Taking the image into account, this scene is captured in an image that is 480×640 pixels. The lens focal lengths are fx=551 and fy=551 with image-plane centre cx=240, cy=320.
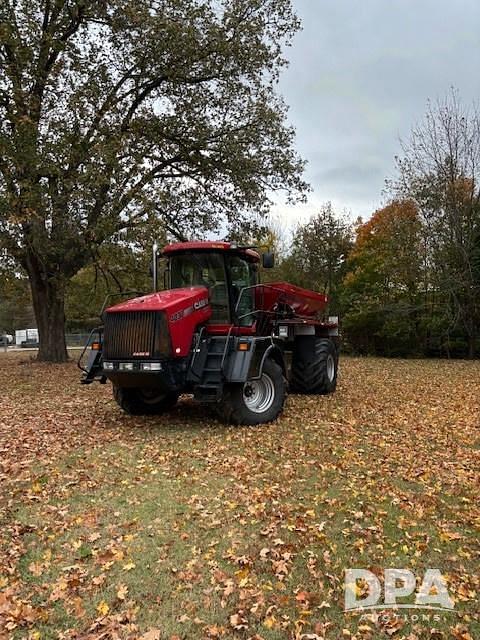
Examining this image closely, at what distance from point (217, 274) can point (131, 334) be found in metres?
1.90

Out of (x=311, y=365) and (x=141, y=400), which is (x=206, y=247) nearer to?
(x=141, y=400)

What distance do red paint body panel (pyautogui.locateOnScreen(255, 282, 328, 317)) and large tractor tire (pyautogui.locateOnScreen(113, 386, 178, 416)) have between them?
2352mm

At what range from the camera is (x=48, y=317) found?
18609 millimetres

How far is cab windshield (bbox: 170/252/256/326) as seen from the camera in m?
8.63

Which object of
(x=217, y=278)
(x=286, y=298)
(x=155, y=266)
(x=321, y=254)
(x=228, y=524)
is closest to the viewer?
(x=228, y=524)

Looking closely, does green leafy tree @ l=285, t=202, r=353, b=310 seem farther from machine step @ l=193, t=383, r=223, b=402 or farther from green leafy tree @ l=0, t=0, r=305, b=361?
machine step @ l=193, t=383, r=223, b=402

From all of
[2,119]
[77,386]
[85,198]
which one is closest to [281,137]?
[85,198]

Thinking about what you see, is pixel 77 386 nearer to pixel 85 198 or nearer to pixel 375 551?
pixel 85 198

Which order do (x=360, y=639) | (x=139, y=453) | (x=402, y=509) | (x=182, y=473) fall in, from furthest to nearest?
Result: 1. (x=139, y=453)
2. (x=182, y=473)
3. (x=402, y=509)
4. (x=360, y=639)

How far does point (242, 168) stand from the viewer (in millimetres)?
16703

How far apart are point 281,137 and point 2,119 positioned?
26.8 feet

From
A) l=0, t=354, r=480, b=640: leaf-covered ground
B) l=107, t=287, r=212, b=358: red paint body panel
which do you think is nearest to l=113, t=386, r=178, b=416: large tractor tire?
l=0, t=354, r=480, b=640: leaf-covered ground

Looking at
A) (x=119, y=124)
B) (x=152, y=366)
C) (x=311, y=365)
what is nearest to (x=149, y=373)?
(x=152, y=366)

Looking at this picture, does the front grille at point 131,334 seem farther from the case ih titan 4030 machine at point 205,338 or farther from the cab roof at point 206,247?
the cab roof at point 206,247
